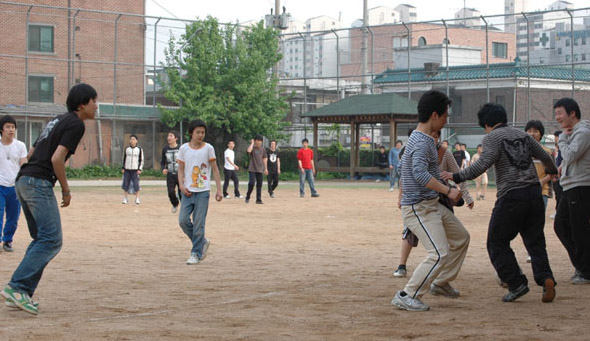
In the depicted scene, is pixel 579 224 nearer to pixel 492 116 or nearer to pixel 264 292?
pixel 492 116

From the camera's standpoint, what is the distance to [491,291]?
8.50 metres

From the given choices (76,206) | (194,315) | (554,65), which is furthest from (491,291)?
(554,65)

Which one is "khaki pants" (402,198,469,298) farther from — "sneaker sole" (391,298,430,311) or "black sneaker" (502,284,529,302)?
"black sneaker" (502,284,529,302)

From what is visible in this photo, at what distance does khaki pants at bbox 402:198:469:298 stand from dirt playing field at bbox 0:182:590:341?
26cm

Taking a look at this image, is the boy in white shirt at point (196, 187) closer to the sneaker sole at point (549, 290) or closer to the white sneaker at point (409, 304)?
the white sneaker at point (409, 304)

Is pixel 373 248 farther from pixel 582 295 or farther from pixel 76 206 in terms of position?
pixel 76 206

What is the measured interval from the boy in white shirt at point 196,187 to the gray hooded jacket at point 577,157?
4.34 meters

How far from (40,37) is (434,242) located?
127ft

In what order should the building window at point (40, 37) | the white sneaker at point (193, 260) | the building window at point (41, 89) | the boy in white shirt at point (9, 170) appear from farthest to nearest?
the building window at point (41, 89) < the building window at point (40, 37) < the boy in white shirt at point (9, 170) < the white sneaker at point (193, 260)

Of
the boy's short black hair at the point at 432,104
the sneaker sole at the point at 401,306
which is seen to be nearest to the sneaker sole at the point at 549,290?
the sneaker sole at the point at 401,306

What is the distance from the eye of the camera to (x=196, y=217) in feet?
35.3

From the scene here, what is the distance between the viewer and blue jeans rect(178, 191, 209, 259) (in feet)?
35.4

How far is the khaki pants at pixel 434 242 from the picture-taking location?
7219 mm

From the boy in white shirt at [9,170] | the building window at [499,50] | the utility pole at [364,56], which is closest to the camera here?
the boy in white shirt at [9,170]
